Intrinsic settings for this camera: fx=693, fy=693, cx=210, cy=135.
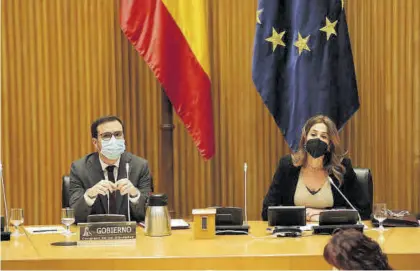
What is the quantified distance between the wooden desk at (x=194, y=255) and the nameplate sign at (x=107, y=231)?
60 mm

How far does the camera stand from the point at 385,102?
5.24 meters

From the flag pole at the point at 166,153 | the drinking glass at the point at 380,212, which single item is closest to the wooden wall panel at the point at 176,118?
the flag pole at the point at 166,153

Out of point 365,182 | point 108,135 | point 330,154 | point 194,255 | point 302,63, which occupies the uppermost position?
point 302,63

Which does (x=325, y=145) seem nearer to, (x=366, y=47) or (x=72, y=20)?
(x=366, y=47)

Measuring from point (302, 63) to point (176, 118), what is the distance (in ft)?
3.59

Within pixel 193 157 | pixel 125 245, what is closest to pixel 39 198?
pixel 193 157

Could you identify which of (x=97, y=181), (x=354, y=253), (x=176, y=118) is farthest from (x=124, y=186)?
(x=354, y=253)

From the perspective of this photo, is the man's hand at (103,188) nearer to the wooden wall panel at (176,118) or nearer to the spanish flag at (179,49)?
the spanish flag at (179,49)

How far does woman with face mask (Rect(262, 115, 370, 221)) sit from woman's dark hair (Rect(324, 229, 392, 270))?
214cm

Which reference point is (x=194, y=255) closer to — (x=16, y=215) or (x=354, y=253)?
(x=16, y=215)

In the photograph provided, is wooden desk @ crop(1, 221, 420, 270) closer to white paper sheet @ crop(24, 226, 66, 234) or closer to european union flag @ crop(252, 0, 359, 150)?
white paper sheet @ crop(24, 226, 66, 234)

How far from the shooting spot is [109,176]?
Answer: 13.2 feet

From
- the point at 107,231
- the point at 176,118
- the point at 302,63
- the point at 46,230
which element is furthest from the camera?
the point at 176,118

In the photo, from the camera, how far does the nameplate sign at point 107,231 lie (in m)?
3.13
